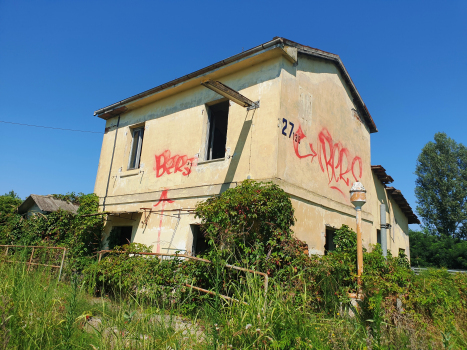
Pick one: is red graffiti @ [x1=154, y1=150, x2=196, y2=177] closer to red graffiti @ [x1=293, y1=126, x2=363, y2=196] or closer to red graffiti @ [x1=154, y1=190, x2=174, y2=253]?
red graffiti @ [x1=154, y1=190, x2=174, y2=253]

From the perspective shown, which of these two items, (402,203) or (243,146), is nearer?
(243,146)

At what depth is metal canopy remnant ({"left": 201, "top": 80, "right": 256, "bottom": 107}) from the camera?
7047 millimetres

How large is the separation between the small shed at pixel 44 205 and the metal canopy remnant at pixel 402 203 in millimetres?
12117

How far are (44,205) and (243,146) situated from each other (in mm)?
7824

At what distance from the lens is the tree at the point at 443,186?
26.3m

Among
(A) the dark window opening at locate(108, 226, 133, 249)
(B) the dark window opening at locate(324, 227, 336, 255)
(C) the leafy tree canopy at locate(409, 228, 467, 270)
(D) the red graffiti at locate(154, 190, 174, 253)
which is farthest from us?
(C) the leafy tree canopy at locate(409, 228, 467, 270)

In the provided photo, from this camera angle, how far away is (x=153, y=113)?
10.7 m

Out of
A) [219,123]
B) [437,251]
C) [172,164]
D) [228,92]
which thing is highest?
[219,123]

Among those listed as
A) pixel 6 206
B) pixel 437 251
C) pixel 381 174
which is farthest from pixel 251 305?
pixel 437 251

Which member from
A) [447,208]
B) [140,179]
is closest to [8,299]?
[140,179]

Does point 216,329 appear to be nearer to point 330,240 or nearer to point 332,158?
point 330,240

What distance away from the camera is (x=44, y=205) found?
37.3 feet

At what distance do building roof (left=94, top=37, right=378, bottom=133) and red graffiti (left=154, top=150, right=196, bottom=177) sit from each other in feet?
7.08

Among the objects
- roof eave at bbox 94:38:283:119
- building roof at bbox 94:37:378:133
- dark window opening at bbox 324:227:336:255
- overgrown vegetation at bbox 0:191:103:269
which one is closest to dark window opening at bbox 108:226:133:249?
overgrown vegetation at bbox 0:191:103:269
